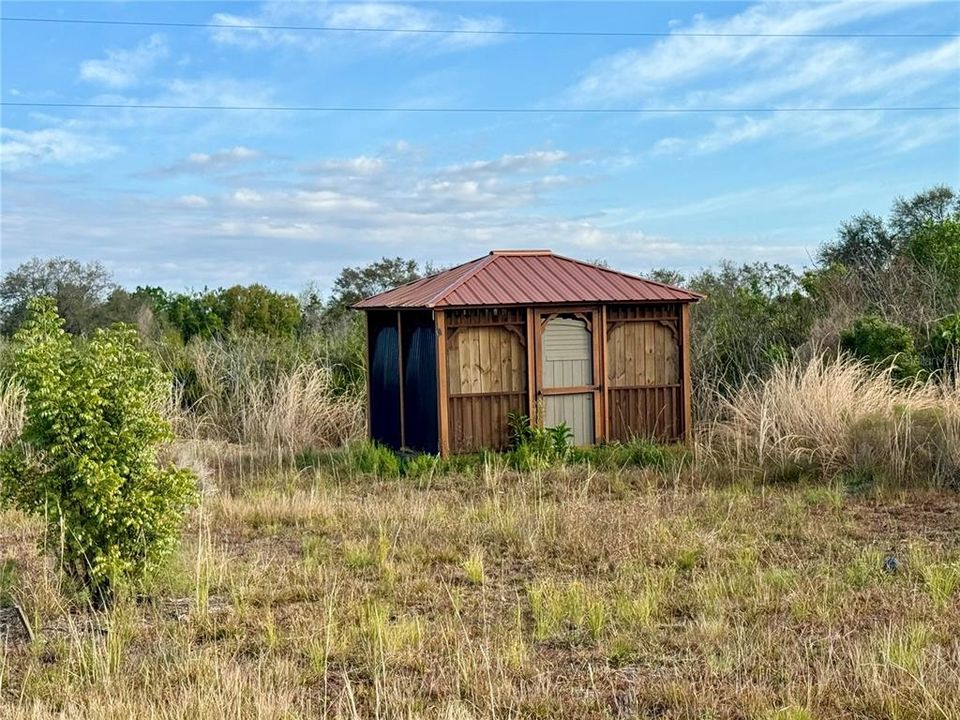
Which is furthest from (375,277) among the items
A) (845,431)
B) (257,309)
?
(845,431)

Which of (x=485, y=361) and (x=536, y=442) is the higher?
(x=485, y=361)

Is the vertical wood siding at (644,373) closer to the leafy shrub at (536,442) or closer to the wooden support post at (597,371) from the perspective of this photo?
the wooden support post at (597,371)

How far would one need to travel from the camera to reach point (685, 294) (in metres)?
13.4

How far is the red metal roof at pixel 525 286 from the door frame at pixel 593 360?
214 mm

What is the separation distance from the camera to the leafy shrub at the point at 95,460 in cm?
609

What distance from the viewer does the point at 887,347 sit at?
1359 centimetres

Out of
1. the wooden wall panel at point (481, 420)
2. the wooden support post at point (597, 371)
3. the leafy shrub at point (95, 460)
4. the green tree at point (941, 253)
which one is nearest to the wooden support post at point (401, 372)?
the wooden wall panel at point (481, 420)

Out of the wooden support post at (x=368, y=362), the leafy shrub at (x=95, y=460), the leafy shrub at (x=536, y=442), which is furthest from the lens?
the wooden support post at (x=368, y=362)

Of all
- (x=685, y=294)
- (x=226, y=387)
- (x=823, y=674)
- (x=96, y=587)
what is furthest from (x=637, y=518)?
(x=226, y=387)

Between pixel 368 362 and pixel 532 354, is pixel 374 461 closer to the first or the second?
pixel 532 354

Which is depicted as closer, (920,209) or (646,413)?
(646,413)

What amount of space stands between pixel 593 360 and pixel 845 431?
3330 mm

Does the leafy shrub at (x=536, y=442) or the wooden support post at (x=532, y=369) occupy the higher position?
the wooden support post at (x=532, y=369)

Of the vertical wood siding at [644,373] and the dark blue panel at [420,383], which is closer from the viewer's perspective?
the dark blue panel at [420,383]
